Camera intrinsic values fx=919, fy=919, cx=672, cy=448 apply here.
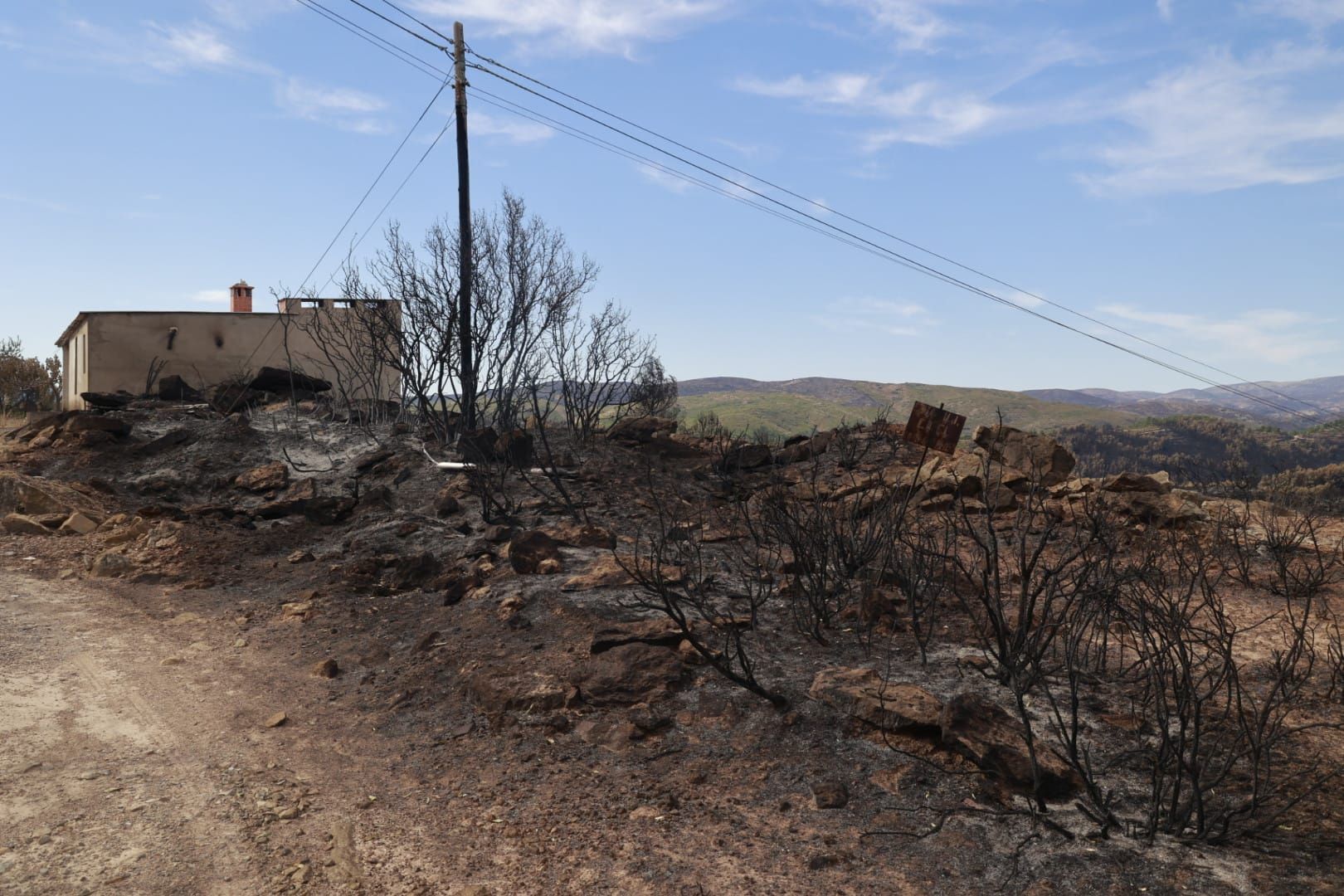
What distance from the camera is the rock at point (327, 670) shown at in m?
6.99

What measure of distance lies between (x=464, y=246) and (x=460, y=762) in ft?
38.5

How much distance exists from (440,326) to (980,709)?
44.5 feet

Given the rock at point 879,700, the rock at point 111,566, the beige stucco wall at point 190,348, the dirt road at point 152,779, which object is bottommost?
the dirt road at point 152,779

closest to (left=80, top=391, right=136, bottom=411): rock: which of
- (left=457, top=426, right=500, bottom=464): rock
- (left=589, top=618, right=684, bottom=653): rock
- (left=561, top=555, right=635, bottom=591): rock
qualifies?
(left=457, top=426, right=500, bottom=464): rock

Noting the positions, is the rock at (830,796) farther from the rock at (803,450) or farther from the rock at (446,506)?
the rock at (803,450)

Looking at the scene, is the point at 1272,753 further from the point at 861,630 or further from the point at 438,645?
the point at 438,645

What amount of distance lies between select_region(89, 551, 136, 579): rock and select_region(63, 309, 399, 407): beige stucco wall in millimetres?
12887

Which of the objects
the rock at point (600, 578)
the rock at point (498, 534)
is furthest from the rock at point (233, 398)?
the rock at point (600, 578)

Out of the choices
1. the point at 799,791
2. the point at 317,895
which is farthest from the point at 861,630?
the point at 317,895

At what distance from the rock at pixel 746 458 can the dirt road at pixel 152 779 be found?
A: 860cm

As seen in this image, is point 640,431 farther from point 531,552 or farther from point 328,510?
point 531,552

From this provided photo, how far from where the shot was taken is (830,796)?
4578 mm

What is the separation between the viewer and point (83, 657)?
730cm

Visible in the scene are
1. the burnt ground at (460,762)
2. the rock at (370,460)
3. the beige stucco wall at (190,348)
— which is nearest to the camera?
the burnt ground at (460,762)
